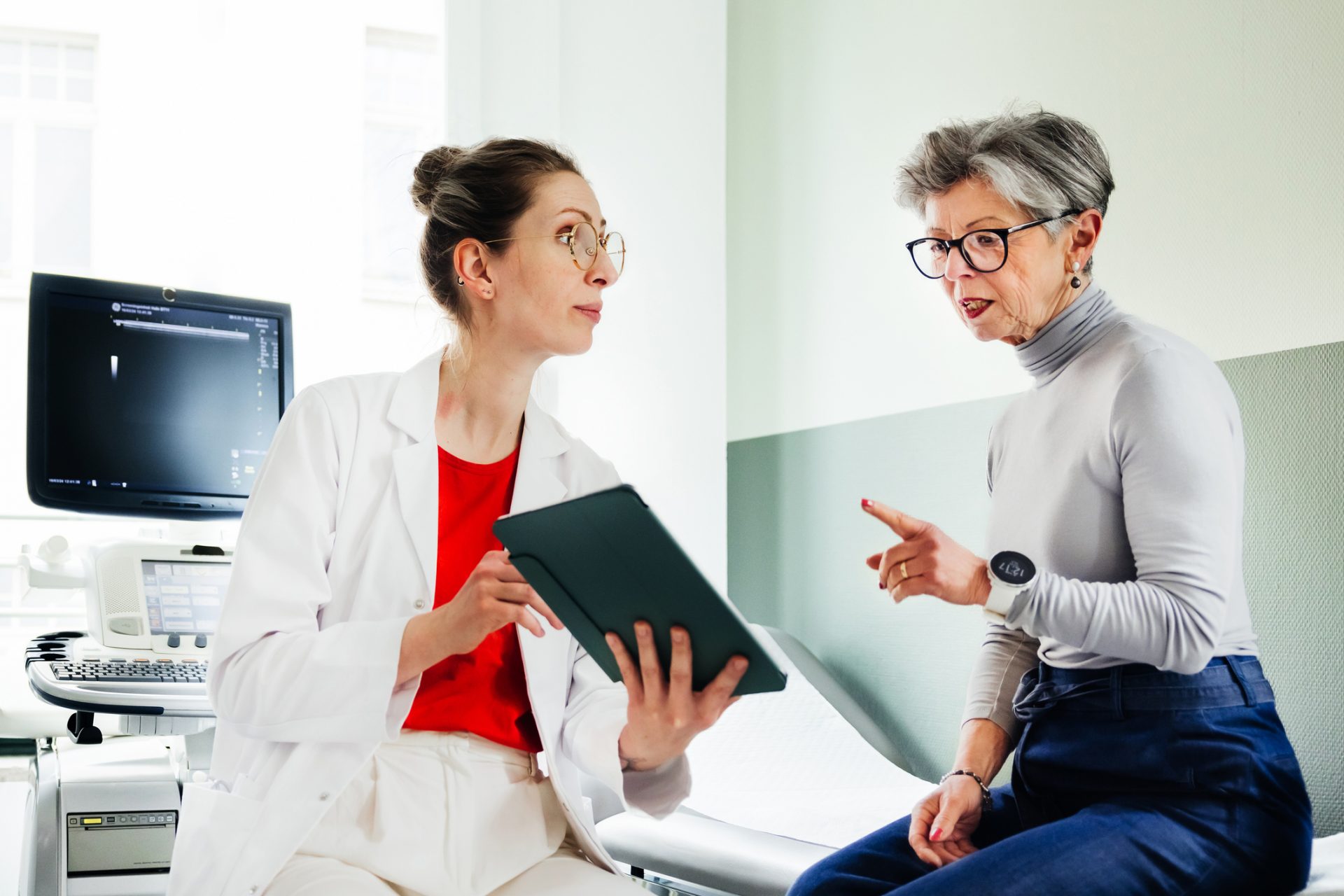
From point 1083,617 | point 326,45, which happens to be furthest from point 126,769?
point 326,45

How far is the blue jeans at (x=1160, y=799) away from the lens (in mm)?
1262

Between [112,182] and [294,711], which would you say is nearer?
[294,711]

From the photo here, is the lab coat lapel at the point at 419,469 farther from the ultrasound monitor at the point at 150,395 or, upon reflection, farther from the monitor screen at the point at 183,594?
the ultrasound monitor at the point at 150,395

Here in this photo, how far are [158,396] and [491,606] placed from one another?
54.6 inches

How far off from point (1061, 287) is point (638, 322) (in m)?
2.02

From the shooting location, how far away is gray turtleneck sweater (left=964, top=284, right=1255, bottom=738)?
1294 millimetres

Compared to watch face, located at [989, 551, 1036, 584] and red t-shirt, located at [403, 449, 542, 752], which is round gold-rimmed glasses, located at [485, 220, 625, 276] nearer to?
red t-shirt, located at [403, 449, 542, 752]

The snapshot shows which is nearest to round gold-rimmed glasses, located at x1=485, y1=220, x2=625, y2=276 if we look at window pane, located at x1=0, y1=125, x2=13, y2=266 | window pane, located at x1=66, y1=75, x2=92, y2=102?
window pane, located at x1=66, y1=75, x2=92, y2=102

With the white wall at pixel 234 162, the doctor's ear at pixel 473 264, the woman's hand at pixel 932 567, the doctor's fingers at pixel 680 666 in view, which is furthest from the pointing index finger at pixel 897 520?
the white wall at pixel 234 162

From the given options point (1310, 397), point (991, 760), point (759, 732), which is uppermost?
point (1310, 397)

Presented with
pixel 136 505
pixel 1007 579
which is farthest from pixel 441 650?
pixel 136 505

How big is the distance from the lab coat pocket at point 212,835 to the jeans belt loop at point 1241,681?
1.13 metres

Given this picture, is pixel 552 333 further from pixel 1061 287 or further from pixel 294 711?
pixel 1061 287

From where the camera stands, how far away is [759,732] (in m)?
2.62
